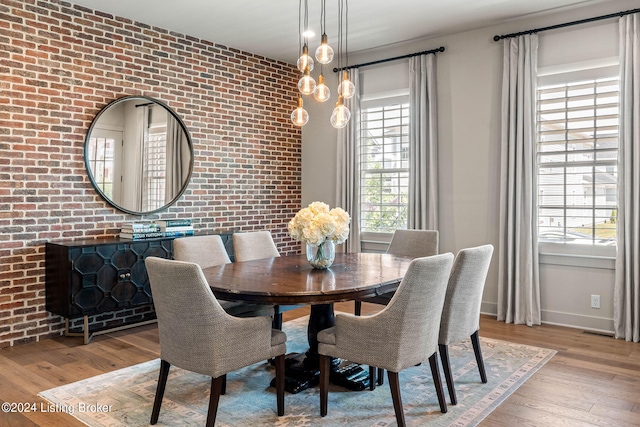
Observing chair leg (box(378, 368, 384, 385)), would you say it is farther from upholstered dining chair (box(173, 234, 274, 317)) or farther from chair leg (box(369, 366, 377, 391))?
upholstered dining chair (box(173, 234, 274, 317))

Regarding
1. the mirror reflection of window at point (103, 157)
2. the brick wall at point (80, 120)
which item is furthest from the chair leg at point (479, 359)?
the mirror reflection of window at point (103, 157)

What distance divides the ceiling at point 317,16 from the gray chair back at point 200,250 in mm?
1961

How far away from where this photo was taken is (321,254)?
3.13m

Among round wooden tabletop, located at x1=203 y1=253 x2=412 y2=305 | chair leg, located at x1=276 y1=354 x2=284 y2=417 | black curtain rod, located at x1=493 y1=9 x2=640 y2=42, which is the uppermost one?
black curtain rod, located at x1=493 y1=9 x2=640 y2=42

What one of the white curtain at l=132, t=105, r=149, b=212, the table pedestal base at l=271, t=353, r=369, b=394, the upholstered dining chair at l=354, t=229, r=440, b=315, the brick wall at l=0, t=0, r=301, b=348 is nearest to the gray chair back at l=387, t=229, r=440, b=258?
the upholstered dining chair at l=354, t=229, r=440, b=315

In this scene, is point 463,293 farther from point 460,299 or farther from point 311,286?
point 311,286

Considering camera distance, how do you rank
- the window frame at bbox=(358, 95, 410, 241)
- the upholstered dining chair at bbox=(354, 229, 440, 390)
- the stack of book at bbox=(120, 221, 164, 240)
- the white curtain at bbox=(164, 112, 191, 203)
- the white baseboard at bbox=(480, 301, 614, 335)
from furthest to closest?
the window frame at bbox=(358, 95, 410, 241) → the white curtain at bbox=(164, 112, 191, 203) → the stack of book at bbox=(120, 221, 164, 240) → the white baseboard at bbox=(480, 301, 614, 335) → the upholstered dining chair at bbox=(354, 229, 440, 390)

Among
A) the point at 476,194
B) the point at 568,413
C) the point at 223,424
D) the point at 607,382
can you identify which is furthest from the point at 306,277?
the point at 476,194

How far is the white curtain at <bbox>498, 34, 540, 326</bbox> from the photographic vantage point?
4398mm

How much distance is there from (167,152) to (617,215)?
13.0 ft

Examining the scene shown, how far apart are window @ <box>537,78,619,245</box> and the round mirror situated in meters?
3.34

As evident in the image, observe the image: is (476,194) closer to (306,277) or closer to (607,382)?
(607,382)

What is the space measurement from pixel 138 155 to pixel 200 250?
1535 mm

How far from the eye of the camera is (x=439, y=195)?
5.03 metres
